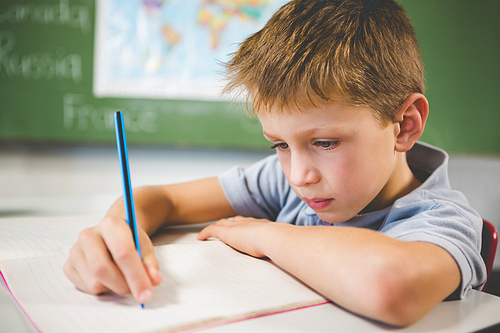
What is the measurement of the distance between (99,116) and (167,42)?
1.67 feet

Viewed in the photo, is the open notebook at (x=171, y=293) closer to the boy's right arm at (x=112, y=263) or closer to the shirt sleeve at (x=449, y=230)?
the boy's right arm at (x=112, y=263)

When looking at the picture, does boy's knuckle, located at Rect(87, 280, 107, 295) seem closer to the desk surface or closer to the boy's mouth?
the desk surface

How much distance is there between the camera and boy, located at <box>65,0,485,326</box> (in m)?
0.40

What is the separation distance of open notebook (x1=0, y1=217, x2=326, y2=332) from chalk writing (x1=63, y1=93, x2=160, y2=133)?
1.41 meters

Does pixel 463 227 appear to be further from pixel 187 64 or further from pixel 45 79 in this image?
pixel 45 79

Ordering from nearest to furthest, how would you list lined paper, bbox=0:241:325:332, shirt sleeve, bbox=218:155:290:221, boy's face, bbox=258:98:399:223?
lined paper, bbox=0:241:325:332 < boy's face, bbox=258:98:399:223 < shirt sleeve, bbox=218:155:290:221

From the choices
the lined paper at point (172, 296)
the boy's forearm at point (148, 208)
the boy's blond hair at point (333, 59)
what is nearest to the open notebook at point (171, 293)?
the lined paper at point (172, 296)

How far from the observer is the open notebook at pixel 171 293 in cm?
35

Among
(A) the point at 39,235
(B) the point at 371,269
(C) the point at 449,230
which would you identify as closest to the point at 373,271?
(B) the point at 371,269

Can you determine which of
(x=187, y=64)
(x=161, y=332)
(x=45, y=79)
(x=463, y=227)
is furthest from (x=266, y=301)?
(x=45, y=79)

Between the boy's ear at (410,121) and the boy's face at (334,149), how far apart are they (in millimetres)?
33

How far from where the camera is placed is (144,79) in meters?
1.94

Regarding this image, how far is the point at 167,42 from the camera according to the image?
1.94 m

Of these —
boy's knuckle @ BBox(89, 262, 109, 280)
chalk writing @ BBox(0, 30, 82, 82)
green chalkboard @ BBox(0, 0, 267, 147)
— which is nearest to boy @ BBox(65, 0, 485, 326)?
boy's knuckle @ BBox(89, 262, 109, 280)
